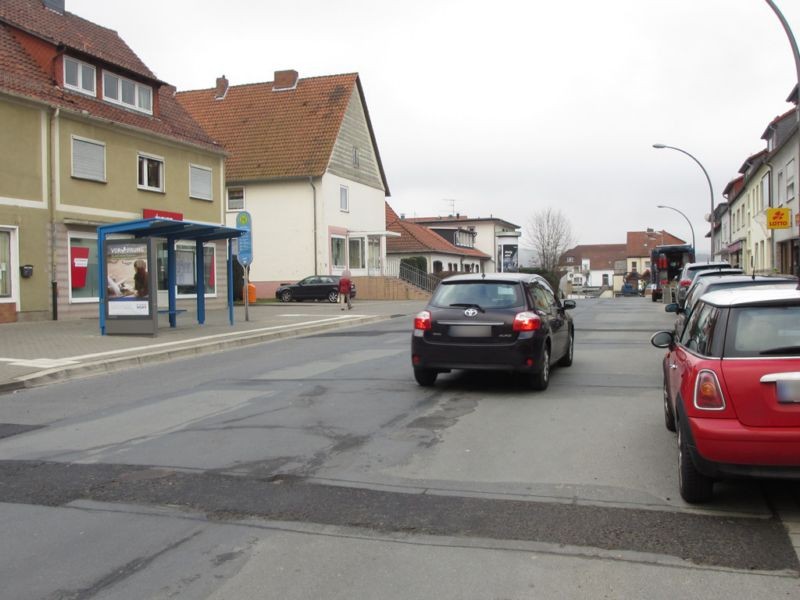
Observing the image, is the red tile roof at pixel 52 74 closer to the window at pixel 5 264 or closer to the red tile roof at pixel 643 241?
the window at pixel 5 264

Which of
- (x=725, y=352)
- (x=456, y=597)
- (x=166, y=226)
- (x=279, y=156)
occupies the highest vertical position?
(x=279, y=156)

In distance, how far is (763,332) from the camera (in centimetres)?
483

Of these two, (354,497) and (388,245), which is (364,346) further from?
(388,245)

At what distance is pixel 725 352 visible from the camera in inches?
190

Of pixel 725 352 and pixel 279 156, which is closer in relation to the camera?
pixel 725 352

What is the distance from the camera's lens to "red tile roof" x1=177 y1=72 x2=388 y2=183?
3975cm

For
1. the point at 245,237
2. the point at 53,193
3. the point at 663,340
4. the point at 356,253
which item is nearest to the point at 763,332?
the point at 663,340

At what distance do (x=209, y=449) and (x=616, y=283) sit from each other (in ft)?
409

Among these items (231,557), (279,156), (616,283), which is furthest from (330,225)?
(616,283)

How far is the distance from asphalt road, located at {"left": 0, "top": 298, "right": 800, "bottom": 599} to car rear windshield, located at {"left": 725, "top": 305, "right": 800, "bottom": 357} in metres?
1.07

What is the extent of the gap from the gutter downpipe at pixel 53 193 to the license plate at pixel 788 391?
20.4 meters

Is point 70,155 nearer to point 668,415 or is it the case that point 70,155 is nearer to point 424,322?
point 424,322

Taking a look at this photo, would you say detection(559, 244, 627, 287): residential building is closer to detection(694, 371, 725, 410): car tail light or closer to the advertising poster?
→ the advertising poster

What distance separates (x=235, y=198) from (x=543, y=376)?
3426cm
